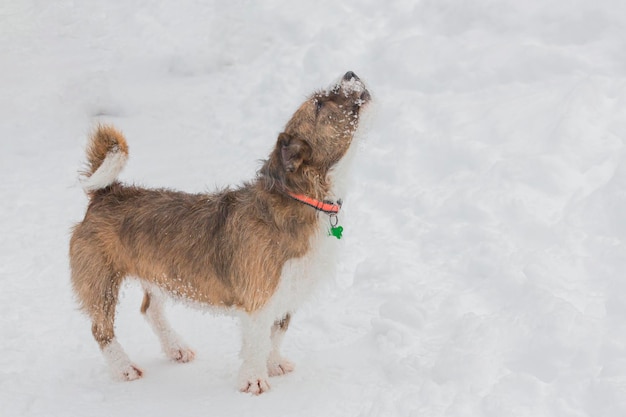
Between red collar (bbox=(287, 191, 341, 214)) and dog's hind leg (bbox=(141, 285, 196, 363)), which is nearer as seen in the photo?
red collar (bbox=(287, 191, 341, 214))

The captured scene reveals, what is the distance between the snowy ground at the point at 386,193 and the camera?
432cm

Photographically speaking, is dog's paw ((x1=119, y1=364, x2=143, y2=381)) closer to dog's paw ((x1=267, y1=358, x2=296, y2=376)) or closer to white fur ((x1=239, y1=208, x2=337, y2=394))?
white fur ((x1=239, y1=208, x2=337, y2=394))

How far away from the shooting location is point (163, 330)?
504 centimetres

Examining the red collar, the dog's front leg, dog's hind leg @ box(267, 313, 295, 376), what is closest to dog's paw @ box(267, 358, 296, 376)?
dog's hind leg @ box(267, 313, 295, 376)

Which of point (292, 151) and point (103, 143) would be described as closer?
point (292, 151)

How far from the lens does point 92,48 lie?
10.3 metres

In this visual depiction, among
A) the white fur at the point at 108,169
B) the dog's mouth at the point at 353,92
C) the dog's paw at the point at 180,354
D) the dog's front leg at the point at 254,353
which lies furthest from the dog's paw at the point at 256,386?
the dog's mouth at the point at 353,92

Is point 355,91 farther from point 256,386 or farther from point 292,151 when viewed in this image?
point 256,386

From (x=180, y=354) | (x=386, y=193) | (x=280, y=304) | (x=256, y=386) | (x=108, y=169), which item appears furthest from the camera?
(x=386, y=193)

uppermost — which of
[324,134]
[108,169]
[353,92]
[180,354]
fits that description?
[353,92]

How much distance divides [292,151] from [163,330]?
1667 mm

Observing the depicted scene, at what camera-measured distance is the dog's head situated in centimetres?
421

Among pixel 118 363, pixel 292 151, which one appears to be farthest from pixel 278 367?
pixel 292 151

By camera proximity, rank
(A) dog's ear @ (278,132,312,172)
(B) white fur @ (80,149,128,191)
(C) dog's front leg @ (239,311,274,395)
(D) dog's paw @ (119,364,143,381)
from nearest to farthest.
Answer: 1. (A) dog's ear @ (278,132,312,172)
2. (C) dog's front leg @ (239,311,274,395)
3. (B) white fur @ (80,149,128,191)
4. (D) dog's paw @ (119,364,143,381)
